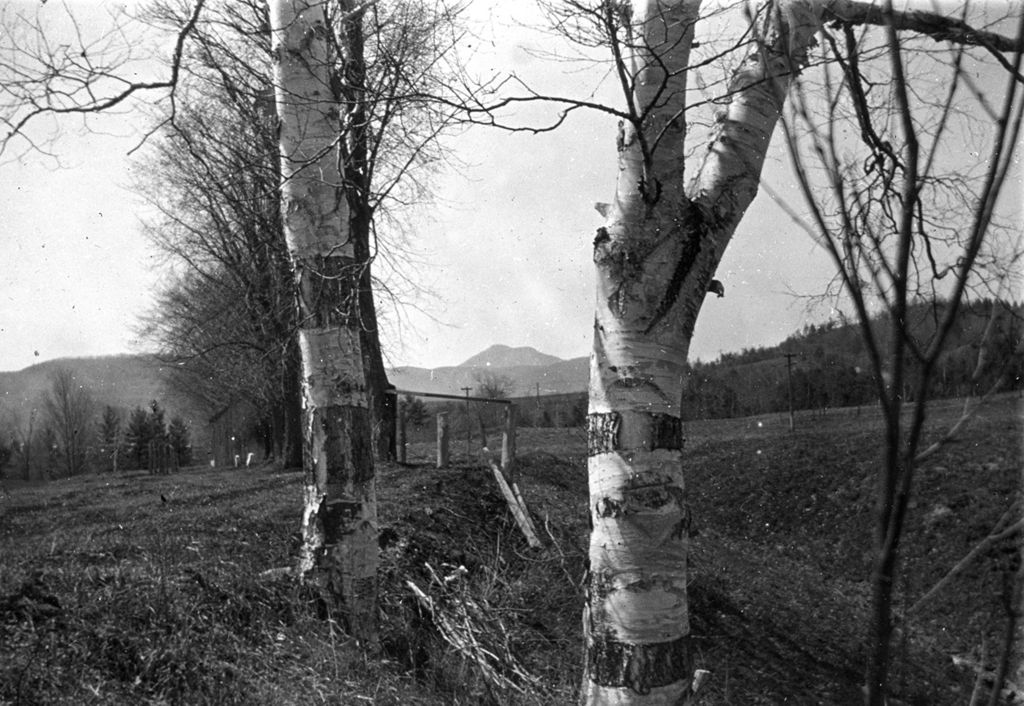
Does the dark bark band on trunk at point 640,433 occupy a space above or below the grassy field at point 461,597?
above

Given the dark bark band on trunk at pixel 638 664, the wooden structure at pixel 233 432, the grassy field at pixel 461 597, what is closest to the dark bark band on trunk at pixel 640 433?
the dark bark band on trunk at pixel 638 664

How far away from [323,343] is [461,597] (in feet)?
8.98

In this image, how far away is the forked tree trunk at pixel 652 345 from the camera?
2.74 meters

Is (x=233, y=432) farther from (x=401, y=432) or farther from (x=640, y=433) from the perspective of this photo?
(x=640, y=433)

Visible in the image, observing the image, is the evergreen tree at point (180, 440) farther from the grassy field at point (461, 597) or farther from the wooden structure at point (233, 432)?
the grassy field at point (461, 597)

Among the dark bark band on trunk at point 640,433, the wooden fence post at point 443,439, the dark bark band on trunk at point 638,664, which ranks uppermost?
the dark bark band on trunk at point 640,433

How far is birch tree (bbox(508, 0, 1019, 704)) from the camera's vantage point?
273cm

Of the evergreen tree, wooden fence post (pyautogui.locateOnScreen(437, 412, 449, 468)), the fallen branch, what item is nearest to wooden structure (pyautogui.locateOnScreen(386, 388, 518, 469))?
wooden fence post (pyautogui.locateOnScreen(437, 412, 449, 468))

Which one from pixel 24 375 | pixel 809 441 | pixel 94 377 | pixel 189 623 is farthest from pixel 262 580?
pixel 24 375

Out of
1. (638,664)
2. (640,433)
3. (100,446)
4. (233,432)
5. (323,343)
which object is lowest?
(100,446)

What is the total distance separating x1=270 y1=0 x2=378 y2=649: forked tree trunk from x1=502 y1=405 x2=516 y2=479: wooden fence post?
5.50 metres

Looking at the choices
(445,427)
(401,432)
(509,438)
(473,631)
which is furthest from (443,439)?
(473,631)

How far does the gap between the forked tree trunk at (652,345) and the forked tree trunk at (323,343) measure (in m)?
2.70

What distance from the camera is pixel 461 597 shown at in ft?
22.2
